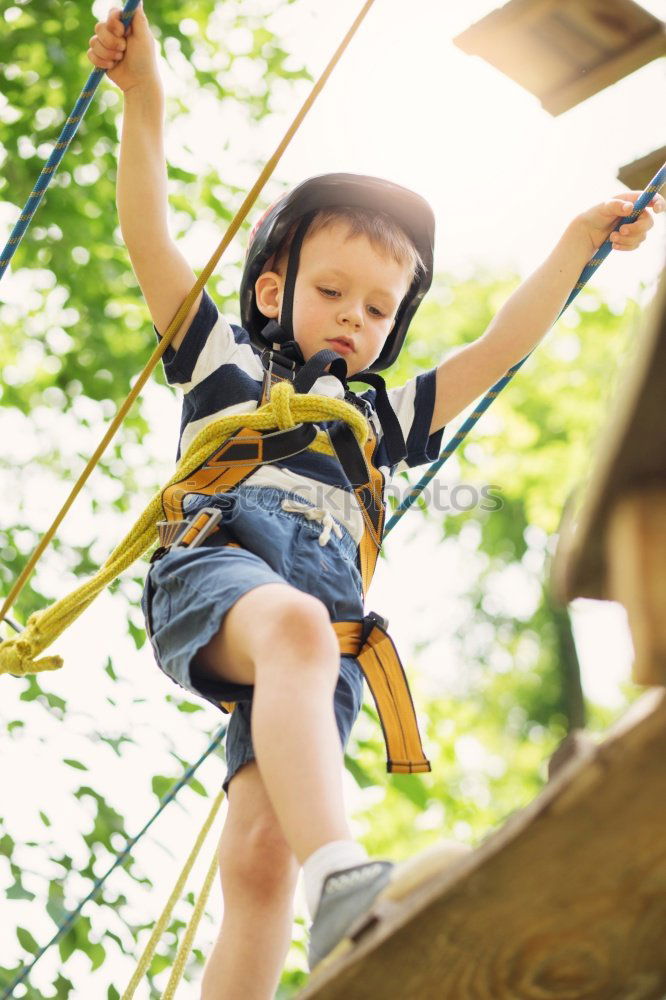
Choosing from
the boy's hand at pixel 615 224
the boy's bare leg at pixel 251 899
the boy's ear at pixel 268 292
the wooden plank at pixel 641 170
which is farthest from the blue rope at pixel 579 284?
the boy's bare leg at pixel 251 899

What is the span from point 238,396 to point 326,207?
0.47 meters

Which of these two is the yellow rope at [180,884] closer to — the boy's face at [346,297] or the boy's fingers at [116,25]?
the boy's face at [346,297]

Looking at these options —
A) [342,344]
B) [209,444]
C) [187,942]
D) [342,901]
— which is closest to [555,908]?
[342,901]

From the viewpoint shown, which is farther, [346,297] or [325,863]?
[346,297]

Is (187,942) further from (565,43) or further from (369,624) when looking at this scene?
(565,43)

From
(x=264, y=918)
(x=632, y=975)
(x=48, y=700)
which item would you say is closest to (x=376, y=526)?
(x=264, y=918)

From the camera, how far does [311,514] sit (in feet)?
6.57

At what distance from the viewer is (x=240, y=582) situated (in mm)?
1703

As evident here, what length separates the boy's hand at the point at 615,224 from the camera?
253 centimetres

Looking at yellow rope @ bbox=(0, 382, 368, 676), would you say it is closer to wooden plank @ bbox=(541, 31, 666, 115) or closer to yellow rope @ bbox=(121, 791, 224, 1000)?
yellow rope @ bbox=(121, 791, 224, 1000)

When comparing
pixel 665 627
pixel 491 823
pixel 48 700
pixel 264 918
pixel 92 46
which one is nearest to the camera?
pixel 665 627

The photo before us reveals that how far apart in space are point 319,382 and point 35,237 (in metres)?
2.77

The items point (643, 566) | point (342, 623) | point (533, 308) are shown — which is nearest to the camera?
point (643, 566)

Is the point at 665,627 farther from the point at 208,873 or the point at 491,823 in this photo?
the point at 491,823
